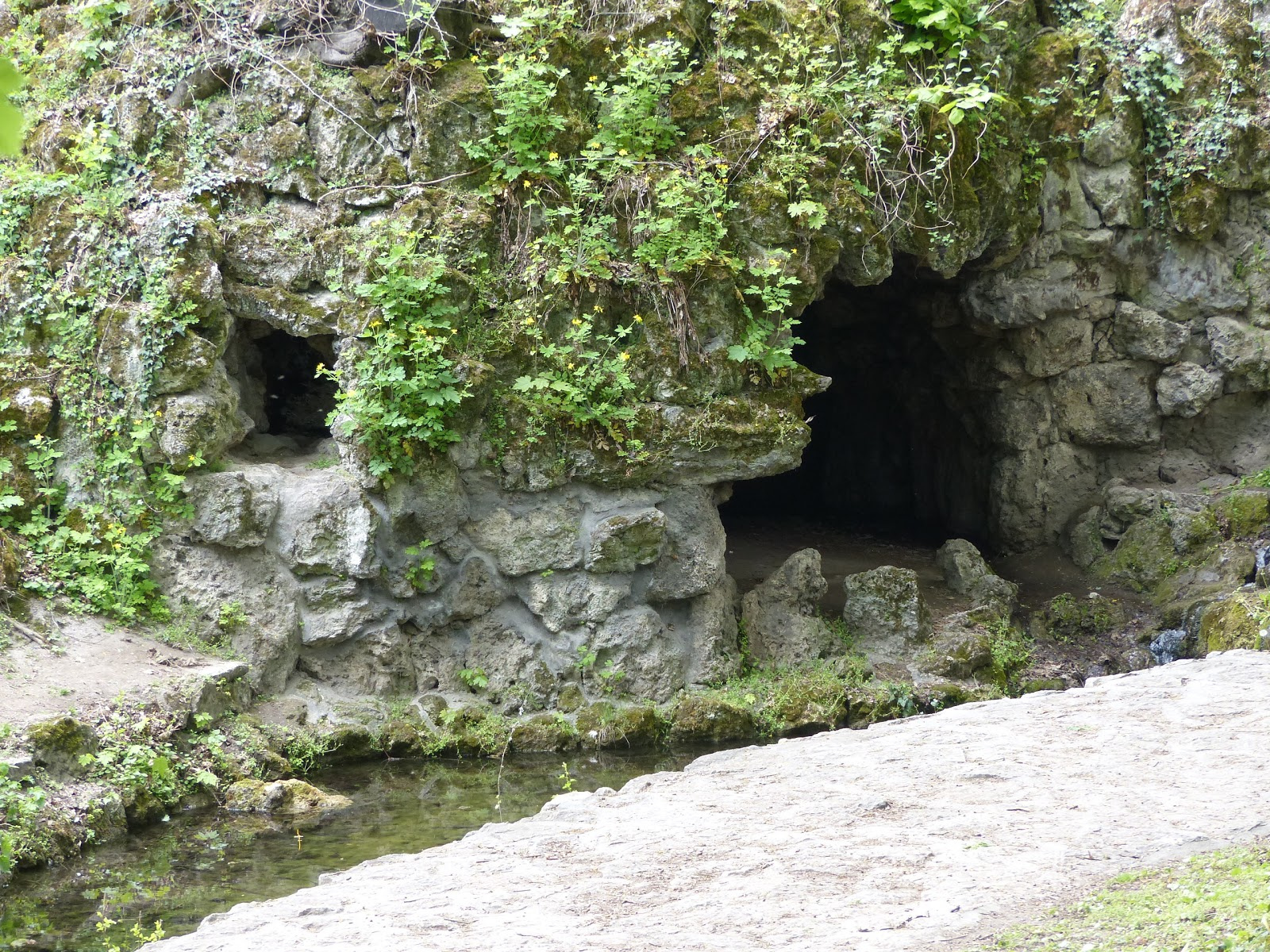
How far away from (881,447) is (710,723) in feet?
31.0

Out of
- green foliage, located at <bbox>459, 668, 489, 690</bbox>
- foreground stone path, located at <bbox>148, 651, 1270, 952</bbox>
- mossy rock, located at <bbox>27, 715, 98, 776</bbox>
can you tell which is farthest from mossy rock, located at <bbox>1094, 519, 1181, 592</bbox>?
mossy rock, located at <bbox>27, 715, 98, 776</bbox>

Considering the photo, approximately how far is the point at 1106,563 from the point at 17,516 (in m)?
10.7

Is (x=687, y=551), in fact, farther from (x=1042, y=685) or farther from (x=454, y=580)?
(x=1042, y=685)

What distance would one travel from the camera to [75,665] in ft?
29.4

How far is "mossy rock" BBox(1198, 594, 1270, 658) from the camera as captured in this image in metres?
9.59

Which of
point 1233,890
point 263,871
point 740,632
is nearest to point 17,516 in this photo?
point 263,871

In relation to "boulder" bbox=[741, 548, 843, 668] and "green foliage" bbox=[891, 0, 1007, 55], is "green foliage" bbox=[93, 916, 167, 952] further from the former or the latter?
"green foliage" bbox=[891, 0, 1007, 55]

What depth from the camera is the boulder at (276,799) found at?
843 centimetres

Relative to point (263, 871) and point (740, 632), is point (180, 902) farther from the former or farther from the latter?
point (740, 632)

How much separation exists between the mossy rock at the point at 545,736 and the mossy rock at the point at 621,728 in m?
0.10

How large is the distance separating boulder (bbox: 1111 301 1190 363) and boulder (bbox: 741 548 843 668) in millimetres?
4622

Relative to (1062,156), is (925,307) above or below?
below

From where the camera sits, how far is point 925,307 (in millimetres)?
14945

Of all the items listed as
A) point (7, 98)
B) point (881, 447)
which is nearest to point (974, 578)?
point (881, 447)
